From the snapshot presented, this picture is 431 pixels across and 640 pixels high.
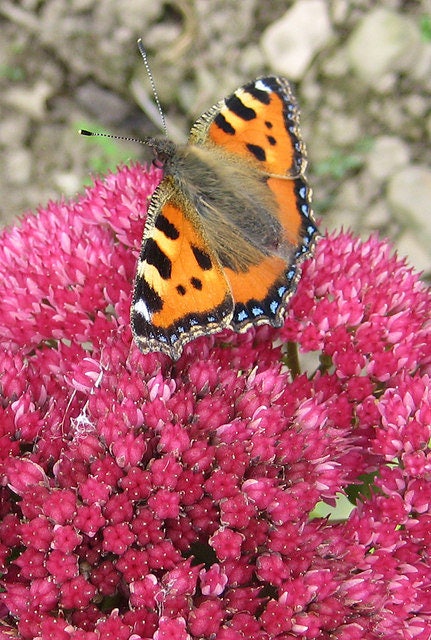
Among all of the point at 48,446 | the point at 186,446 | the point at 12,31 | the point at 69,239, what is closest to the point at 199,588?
the point at 186,446

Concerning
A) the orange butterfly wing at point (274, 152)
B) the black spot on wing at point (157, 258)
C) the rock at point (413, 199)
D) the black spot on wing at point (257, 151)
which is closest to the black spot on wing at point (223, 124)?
the orange butterfly wing at point (274, 152)

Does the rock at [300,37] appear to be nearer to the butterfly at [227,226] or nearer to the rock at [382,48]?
the rock at [382,48]

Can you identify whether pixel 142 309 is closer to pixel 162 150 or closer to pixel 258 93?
pixel 162 150

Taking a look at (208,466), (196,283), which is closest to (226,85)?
(196,283)

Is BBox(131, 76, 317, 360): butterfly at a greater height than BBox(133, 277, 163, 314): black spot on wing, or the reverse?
BBox(131, 76, 317, 360): butterfly

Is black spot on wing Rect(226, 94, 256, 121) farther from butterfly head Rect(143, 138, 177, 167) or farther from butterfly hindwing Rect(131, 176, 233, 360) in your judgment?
butterfly hindwing Rect(131, 176, 233, 360)

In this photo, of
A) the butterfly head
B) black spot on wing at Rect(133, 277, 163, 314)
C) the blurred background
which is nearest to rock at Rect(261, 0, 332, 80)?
the blurred background
